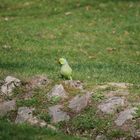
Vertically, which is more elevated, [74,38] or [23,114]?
[23,114]

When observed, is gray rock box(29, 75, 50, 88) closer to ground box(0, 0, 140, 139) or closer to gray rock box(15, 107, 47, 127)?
ground box(0, 0, 140, 139)

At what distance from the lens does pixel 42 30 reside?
26.2 m

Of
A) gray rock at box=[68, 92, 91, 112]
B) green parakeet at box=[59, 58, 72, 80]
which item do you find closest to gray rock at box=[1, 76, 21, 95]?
green parakeet at box=[59, 58, 72, 80]

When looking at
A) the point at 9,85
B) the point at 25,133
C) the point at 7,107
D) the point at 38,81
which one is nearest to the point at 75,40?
the point at 38,81

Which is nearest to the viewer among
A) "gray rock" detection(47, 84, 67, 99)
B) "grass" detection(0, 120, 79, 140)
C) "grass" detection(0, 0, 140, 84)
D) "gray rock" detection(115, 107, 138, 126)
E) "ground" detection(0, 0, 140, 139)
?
"grass" detection(0, 120, 79, 140)

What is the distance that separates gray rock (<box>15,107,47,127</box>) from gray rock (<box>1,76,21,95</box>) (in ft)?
3.37

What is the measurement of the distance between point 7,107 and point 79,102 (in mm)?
1907

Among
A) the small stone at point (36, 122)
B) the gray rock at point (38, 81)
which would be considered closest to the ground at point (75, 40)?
the gray rock at point (38, 81)

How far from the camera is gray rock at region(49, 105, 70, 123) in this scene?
13.5 metres

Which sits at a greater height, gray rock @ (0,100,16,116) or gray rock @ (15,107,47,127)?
gray rock @ (0,100,16,116)

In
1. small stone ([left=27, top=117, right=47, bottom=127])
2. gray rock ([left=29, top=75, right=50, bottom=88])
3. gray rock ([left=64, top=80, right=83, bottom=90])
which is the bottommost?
small stone ([left=27, top=117, right=47, bottom=127])

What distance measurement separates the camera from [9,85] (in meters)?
15.0

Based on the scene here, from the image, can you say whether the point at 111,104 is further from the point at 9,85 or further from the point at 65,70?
the point at 9,85

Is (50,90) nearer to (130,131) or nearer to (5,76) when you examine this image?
(5,76)
